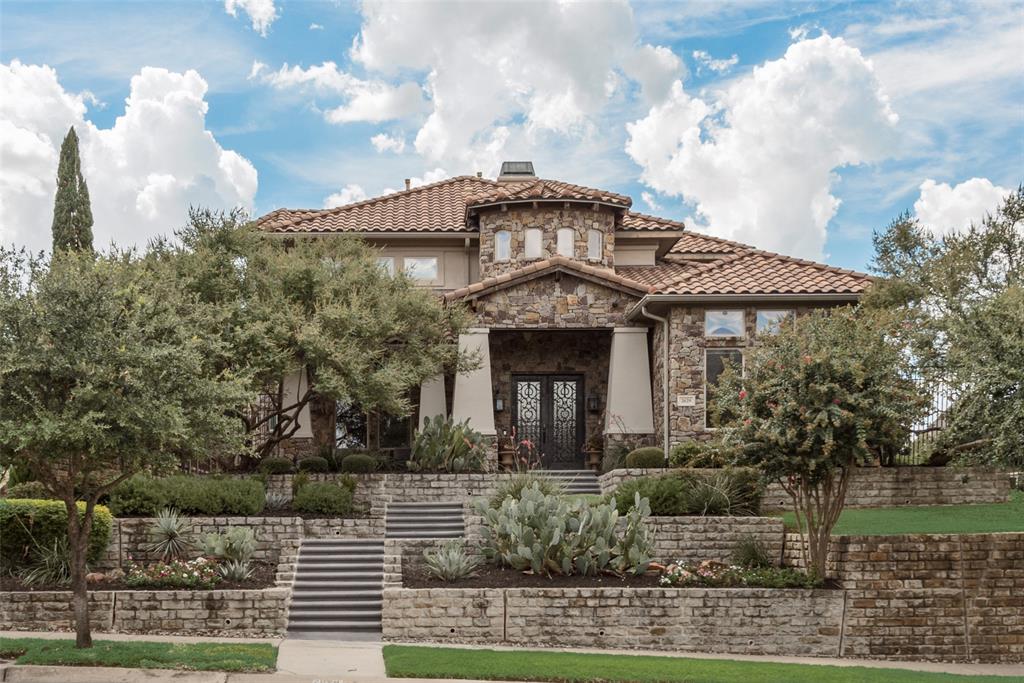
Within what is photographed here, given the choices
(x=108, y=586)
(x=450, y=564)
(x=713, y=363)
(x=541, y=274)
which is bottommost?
(x=108, y=586)

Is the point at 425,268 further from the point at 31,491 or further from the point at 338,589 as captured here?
the point at 338,589

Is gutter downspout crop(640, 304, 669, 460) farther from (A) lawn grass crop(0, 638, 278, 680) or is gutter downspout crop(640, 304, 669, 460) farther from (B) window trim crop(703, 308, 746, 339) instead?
(A) lawn grass crop(0, 638, 278, 680)

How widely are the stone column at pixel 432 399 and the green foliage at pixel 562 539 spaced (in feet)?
28.0

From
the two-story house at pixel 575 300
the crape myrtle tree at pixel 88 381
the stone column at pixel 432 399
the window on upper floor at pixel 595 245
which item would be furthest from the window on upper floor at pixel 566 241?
the crape myrtle tree at pixel 88 381

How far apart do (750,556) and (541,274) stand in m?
9.91

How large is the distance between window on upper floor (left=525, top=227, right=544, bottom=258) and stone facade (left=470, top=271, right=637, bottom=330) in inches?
90.3

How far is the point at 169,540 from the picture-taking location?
1959 cm

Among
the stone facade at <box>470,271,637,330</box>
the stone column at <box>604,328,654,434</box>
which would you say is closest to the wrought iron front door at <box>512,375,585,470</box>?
the stone column at <box>604,328,654,434</box>

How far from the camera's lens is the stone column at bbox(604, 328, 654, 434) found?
→ 27.0 m

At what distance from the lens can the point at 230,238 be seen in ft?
82.5

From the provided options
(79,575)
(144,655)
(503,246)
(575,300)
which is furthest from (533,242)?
(144,655)

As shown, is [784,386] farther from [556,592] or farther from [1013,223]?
[1013,223]

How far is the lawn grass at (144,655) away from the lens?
1416cm

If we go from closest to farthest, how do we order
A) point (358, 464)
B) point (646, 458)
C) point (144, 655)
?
1. point (144, 655)
2. point (646, 458)
3. point (358, 464)
